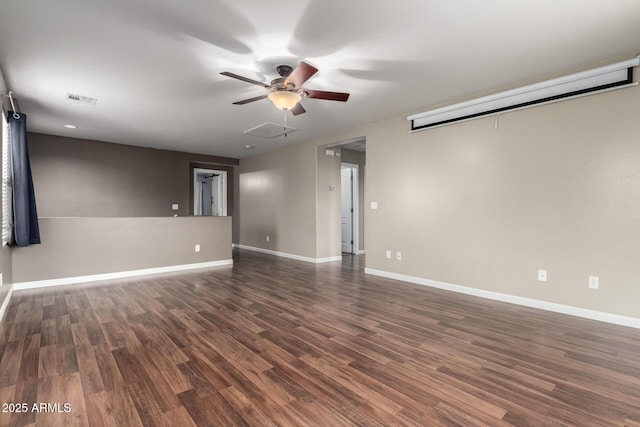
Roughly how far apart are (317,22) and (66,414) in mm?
2960

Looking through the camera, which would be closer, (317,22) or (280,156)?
(317,22)

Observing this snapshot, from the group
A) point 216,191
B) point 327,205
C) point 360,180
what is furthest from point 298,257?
point 216,191

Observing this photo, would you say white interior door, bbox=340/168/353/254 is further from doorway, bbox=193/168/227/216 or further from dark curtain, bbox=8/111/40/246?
dark curtain, bbox=8/111/40/246

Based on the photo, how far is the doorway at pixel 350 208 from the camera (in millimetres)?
7402

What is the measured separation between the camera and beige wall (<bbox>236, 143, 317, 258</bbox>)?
638cm

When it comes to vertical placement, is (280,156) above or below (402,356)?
above

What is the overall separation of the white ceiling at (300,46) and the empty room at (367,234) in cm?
2

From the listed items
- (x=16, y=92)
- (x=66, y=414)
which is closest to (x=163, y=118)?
(x=16, y=92)

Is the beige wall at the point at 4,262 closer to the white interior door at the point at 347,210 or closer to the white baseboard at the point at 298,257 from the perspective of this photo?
the white baseboard at the point at 298,257

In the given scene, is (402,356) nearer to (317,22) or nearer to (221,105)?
(317,22)

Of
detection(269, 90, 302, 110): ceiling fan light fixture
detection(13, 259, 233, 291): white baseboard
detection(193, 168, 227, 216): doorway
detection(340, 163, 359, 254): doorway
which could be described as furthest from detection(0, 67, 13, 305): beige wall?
detection(340, 163, 359, 254): doorway

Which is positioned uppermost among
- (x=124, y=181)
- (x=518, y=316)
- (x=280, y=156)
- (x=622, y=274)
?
(x=280, y=156)

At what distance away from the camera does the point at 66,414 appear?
1600 mm

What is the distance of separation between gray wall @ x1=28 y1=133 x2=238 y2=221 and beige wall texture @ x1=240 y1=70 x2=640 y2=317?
16.6ft
